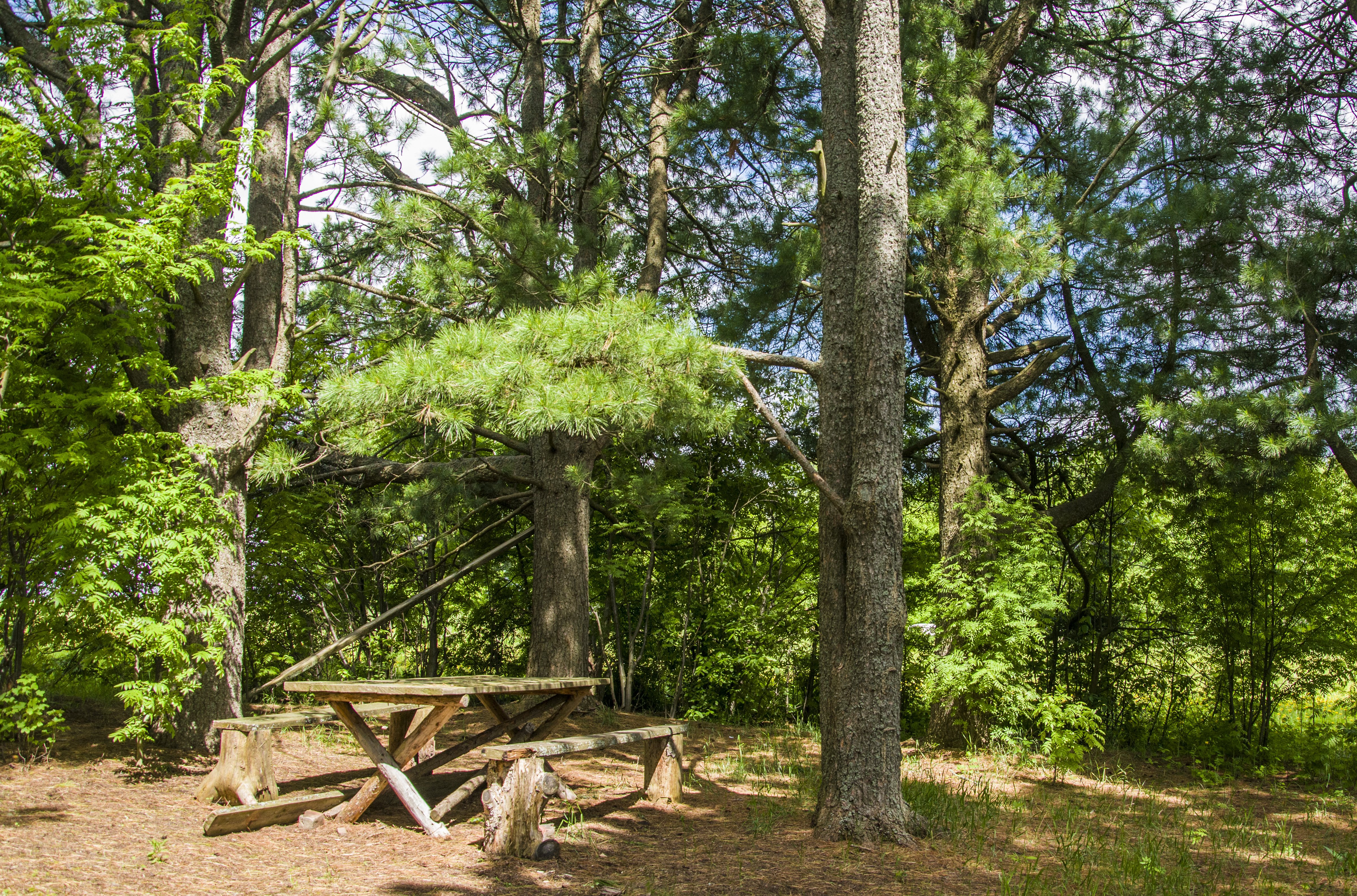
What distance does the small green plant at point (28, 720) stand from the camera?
17.1 ft

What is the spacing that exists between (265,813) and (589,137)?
6.39 metres

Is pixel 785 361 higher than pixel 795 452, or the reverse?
pixel 785 361

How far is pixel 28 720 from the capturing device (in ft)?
17.5

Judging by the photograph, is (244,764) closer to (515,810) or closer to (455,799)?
(455,799)

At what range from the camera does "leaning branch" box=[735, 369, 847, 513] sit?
180 inches

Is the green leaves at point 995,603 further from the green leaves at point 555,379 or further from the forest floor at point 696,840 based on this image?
the green leaves at point 555,379

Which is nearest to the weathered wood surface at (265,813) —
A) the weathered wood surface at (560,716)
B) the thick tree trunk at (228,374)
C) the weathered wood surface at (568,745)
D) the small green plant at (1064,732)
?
the weathered wood surface at (568,745)

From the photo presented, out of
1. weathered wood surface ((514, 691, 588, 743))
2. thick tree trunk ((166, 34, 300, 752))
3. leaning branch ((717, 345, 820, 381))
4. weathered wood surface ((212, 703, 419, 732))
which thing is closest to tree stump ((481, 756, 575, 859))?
weathered wood surface ((212, 703, 419, 732))

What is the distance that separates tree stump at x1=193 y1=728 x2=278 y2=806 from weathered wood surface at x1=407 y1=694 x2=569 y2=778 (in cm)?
93

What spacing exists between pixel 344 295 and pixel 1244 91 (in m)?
9.09

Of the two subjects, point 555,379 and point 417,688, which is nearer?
point 417,688

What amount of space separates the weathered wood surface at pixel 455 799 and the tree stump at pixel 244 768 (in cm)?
100

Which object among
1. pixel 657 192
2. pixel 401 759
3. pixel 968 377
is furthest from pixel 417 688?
pixel 968 377

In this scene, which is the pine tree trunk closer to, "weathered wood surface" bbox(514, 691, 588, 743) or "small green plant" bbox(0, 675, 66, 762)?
"weathered wood surface" bbox(514, 691, 588, 743)
